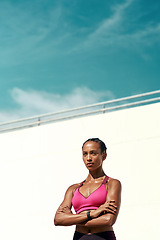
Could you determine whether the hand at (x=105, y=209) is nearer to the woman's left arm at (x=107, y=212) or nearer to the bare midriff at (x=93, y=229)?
the woman's left arm at (x=107, y=212)

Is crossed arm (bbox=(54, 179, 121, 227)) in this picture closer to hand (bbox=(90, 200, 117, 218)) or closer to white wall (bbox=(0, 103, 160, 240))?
hand (bbox=(90, 200, 117, 218))

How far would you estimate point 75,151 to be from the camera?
903 cm

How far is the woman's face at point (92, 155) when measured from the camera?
3.43 meters

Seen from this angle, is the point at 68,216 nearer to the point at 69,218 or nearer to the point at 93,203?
the point at 69,218

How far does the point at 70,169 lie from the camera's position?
890 cm

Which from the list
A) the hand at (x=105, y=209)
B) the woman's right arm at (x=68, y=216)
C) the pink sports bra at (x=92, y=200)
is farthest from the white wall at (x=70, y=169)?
the hand at (x=105, y=209)

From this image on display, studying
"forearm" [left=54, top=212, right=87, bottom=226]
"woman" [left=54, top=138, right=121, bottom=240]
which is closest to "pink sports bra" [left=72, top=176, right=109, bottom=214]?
"woman" [left=54, top=138, right=121, bottom=240]

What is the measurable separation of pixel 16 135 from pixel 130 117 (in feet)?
10.2

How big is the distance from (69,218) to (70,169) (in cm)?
566

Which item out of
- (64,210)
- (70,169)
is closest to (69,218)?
(64,210)

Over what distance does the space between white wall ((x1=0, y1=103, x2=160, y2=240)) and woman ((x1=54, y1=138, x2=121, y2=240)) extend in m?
4.53

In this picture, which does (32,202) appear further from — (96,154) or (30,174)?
(96,154)

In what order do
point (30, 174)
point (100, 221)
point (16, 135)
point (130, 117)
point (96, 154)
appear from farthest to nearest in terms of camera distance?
point (16, 135)
point (30, 174)
point (130, 117)
point (96, 154)
point (100, 221)

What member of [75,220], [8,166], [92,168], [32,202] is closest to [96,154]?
[92,168]
